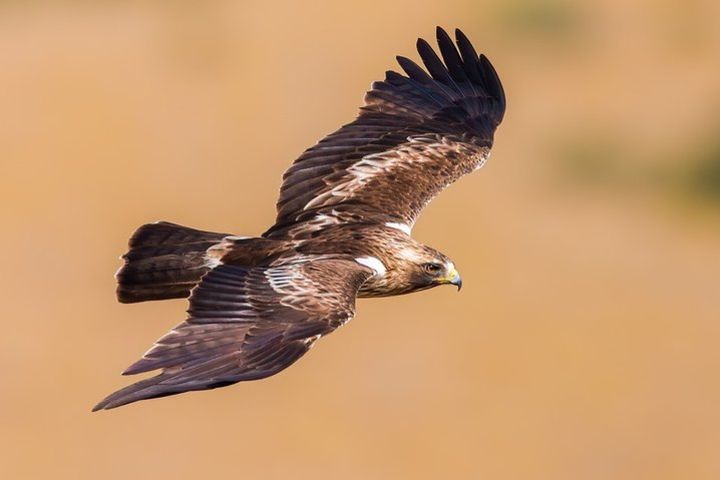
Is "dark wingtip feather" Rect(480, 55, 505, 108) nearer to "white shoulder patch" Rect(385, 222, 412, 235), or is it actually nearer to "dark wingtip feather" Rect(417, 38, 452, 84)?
"dark wingtip feather" Rect(417, 38, 452, 84)

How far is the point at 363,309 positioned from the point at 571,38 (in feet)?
52.4

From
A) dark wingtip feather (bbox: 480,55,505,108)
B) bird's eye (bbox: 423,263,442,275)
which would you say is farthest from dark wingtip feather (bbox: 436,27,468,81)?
bird's eye (bbox: 423,263,442,275)

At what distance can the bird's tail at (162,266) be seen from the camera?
47.3ft

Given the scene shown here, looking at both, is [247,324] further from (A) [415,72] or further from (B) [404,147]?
(A) [415,72]

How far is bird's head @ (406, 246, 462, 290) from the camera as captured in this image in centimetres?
1447

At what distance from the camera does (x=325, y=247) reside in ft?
46.8

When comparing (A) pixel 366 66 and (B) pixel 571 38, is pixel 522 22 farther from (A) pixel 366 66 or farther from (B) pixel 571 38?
(A) pixel 366 66

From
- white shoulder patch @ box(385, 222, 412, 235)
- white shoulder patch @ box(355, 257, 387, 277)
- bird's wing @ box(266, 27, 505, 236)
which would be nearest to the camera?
white shoulder patch @ box(355, 257, 387, 277)

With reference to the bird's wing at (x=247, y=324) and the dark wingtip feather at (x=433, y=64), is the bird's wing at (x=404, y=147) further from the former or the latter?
the bird's wing at (x=247, y=324)

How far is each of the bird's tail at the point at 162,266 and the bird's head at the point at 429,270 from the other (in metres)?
1.56

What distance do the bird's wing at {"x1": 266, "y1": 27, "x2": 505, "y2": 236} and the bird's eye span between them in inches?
30.9

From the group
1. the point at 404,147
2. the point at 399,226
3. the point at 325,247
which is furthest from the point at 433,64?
the point at 325,247

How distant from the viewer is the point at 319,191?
15.5 m

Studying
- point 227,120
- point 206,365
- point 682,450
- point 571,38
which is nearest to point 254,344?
point 206,365
